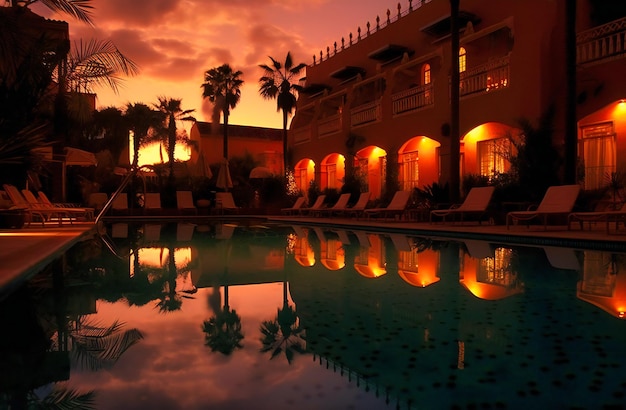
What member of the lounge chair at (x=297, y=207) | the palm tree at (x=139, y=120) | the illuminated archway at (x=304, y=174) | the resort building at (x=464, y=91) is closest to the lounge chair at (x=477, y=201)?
the resort building at (x=464, y=91)

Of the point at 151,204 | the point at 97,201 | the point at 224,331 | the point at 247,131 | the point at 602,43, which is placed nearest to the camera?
the point at 224,331

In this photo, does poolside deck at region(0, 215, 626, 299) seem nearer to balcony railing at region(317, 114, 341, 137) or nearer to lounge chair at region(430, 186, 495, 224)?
lounge chair at region(430, 186, 495, 224)

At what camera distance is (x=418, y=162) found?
64.5 ft

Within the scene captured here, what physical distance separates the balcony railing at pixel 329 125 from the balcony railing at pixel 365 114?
125 cm

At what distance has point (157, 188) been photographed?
2588 cm

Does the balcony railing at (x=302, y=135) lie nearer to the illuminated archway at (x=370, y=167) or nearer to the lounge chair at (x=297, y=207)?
the illuminated archway at (x=370, y=167)

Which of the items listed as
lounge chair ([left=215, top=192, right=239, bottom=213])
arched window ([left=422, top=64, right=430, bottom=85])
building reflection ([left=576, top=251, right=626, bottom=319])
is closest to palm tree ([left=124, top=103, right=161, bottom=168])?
lounge chair ([left=215, top=192, right=239, bottom=213])

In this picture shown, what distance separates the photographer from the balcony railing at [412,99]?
1784 centimetres

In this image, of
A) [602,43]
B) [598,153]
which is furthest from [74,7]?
[598,153]

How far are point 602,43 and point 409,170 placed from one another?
29.1 ft

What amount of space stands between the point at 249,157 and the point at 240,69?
703 centimetres

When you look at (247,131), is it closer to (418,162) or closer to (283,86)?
(283,86)

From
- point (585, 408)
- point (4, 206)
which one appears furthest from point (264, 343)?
point (4, 206)

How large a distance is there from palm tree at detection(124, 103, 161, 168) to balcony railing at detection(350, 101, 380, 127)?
534 inches
